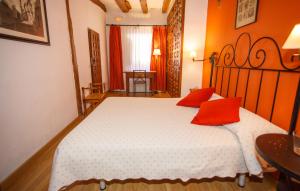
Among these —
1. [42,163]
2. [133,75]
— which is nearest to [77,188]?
[42,163]

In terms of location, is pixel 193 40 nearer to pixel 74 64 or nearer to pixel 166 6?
pixel 166 6

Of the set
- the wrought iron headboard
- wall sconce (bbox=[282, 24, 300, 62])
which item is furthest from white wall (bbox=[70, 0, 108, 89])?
wall sconce (bbox=[282, 24, 300, 62])

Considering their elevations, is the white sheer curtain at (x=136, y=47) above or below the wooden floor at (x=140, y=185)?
above

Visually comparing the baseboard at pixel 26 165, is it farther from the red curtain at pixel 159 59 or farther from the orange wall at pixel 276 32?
the red curtain at pixel 159 59

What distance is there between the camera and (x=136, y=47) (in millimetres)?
5391

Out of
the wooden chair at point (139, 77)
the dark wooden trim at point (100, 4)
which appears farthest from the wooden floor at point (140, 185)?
the dark wooden trim at point (100, 4)

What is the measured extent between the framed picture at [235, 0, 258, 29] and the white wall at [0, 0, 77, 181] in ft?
8.02

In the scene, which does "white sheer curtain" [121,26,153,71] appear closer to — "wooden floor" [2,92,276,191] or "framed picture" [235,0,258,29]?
"framed picture" [235,0,258,29]

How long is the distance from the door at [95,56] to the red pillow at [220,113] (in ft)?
10.4

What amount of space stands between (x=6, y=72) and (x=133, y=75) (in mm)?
3596

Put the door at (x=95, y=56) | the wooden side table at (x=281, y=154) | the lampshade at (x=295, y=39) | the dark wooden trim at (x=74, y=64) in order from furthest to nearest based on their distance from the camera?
1. the door at (x=95, y=56)
2. the dark wooden trim at (x=74, y=64)
3. the lampshade at (x=295, y=39)
4. the wooden side table at (x=281, y=154)

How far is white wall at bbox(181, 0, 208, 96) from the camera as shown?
303 cm

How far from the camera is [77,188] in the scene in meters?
1.47

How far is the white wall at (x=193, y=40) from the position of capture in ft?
9.93
